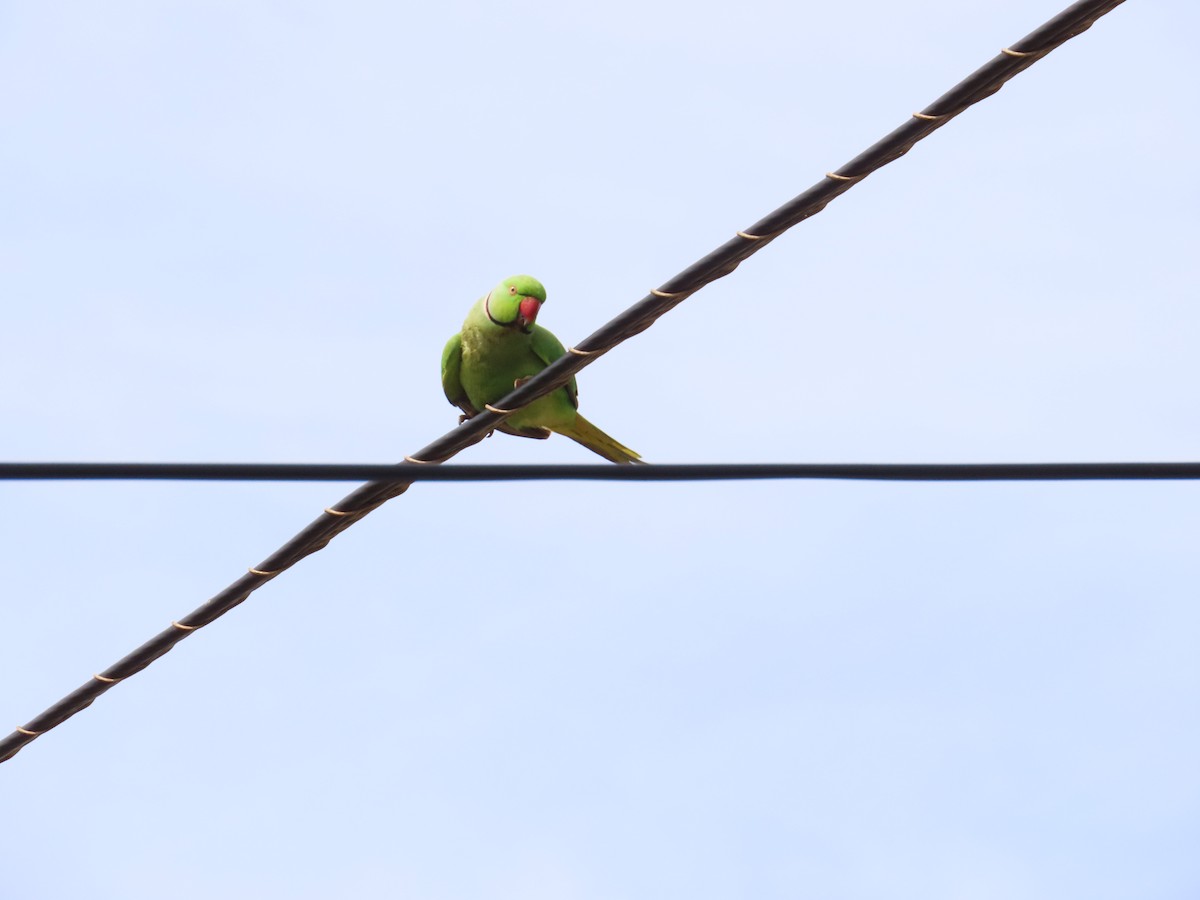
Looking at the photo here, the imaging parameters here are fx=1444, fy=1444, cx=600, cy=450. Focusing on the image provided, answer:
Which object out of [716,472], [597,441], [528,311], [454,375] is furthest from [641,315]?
[454,375]

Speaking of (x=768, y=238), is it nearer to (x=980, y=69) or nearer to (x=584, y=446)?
(x=980, y=69)

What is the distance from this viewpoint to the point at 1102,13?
337 cm

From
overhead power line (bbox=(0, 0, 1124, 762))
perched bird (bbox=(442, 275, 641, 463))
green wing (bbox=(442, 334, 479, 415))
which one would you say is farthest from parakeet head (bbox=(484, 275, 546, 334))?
overhead power line (bbox=(0, 0, 1124, 762))

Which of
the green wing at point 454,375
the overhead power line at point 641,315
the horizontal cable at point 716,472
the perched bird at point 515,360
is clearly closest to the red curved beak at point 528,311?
the perched bird at point 515,360

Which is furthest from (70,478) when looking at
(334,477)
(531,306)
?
(531,306)

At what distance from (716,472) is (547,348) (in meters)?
3.56

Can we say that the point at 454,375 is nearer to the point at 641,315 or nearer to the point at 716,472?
the point at 641,315

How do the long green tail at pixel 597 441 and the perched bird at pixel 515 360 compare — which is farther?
the long green tail at pixel 597 441

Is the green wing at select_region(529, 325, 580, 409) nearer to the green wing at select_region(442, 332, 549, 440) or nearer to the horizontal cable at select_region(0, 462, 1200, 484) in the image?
the green wing at select_region(442, 332, 549, 440)

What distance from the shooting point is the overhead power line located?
11.0 feet

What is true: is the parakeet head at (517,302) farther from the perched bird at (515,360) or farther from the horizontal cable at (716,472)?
the horizontal cable at (716,472)

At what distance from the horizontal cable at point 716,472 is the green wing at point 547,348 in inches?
134

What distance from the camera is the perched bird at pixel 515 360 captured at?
5.86m

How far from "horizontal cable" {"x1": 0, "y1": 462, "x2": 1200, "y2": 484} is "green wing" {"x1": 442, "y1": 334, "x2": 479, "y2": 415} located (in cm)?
363
